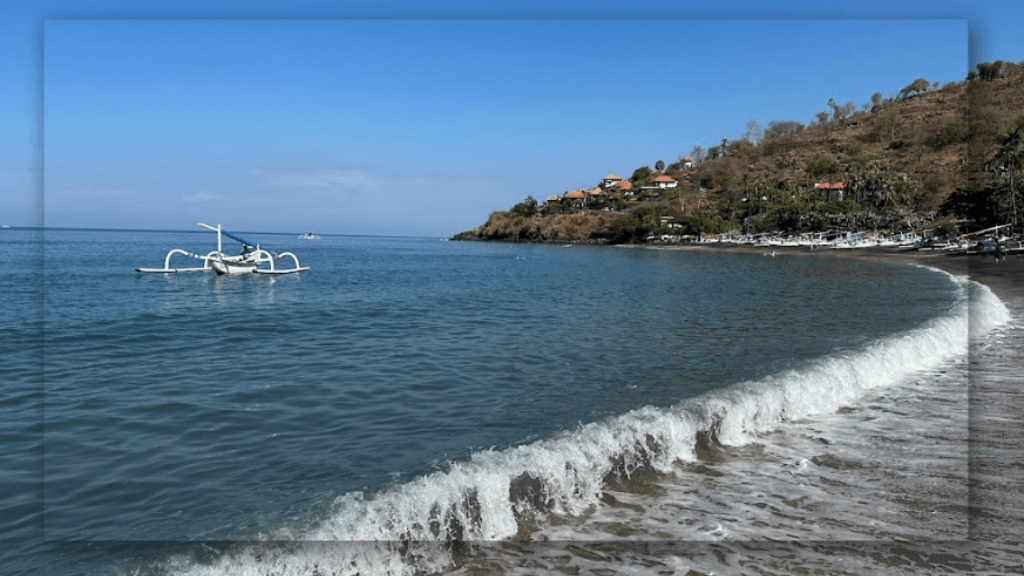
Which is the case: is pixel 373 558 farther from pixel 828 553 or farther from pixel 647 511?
pixel 828 553

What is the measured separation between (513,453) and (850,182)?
118719 mm

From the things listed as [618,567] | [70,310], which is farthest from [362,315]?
[618,567]

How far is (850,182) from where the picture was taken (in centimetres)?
10794

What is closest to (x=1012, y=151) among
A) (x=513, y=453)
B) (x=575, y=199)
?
(x=513, y=453)

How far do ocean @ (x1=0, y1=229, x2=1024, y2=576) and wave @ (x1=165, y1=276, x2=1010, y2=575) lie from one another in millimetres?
28

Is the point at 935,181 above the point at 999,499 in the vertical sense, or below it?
above

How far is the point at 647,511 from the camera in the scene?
5.88 meters

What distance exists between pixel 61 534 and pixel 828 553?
6.49 metres

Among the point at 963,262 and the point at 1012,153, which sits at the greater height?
the point at 1012,153

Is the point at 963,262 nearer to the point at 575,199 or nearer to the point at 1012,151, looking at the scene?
the point at 1012,151

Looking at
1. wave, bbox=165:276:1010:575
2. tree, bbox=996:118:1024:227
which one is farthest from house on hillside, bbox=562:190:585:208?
wave, bbox=165:276:1010:575

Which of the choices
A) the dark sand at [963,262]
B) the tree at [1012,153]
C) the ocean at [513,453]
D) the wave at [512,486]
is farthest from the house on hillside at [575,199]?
the wave at [512,486]

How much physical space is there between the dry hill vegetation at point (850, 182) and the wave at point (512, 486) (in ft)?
209

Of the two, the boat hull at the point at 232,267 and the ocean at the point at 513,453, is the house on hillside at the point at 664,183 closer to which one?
the boat hull at the point at 232,267
